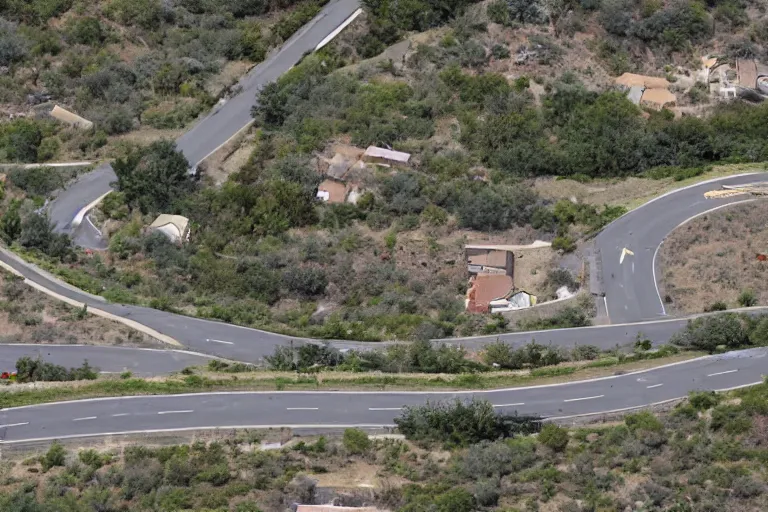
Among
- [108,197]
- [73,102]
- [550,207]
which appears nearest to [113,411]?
[108,197]

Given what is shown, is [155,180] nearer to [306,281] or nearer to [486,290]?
[306,281]

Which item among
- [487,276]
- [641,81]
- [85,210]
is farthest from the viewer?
[641,81]

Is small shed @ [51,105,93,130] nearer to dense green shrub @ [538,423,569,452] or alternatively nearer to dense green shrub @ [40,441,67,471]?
dense green shrub @ [40,441,67,471]

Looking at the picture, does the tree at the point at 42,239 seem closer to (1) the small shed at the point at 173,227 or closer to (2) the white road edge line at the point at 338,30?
(1) the small shed at the point at 173,227

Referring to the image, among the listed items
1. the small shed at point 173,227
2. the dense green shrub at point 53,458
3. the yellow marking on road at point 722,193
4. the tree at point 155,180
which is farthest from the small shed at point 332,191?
the dense green shrub at point 53,458

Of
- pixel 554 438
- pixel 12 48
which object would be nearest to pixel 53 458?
pixel 554 438

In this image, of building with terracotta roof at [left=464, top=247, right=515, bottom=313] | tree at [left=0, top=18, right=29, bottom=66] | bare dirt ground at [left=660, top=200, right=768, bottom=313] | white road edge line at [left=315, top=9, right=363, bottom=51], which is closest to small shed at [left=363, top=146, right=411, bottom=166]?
building with terracotta roof at [left=464, top=247, right=515, bottom=313]

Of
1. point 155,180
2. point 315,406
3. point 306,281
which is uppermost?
point 155,180
